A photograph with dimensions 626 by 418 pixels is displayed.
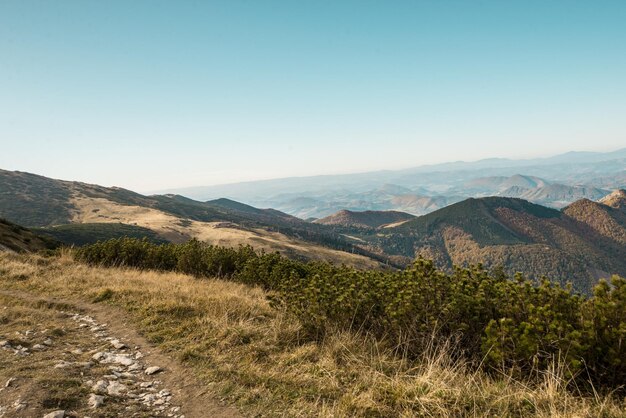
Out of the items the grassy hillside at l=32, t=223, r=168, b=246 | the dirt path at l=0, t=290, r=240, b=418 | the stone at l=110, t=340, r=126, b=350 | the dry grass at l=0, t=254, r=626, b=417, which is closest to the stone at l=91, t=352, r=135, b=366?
the dirt path at l=0, t=290, r=240, b=418

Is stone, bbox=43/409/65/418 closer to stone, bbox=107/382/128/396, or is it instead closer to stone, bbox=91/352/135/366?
stone, bbox=107/382/128/396

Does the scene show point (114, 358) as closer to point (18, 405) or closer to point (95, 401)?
point (95, 401)

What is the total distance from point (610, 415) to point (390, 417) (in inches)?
119

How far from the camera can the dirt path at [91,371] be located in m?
5.41

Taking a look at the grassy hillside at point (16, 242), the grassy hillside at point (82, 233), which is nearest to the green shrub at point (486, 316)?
the grassy hillside at point (16, 242)

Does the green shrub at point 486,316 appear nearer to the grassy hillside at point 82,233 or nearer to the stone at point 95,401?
the stone at point 95,401

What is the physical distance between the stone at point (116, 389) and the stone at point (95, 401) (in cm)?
26

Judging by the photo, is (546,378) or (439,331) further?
(439,331)

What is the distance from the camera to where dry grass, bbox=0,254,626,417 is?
5129 mm

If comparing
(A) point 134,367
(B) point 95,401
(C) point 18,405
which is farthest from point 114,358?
(C) point 18,405

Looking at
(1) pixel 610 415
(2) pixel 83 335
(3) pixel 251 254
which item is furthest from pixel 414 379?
(3) pixel 251 254

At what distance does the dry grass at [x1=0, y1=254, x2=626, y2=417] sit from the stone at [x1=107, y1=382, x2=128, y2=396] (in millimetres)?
1298

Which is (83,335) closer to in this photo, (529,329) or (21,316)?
(21,316)

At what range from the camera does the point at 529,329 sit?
607 centimetres
